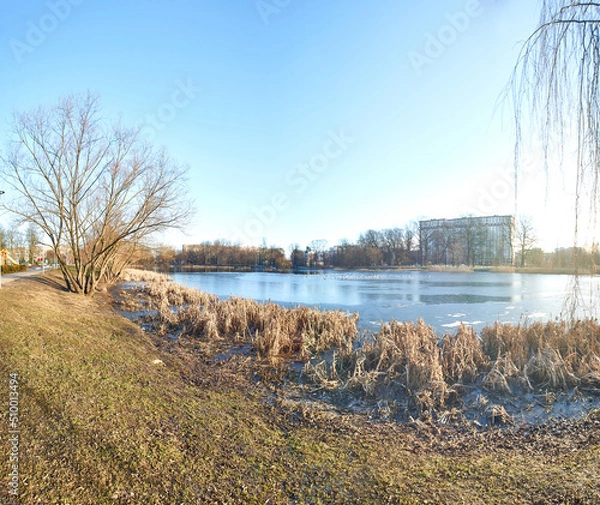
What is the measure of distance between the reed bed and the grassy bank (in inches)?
39.5

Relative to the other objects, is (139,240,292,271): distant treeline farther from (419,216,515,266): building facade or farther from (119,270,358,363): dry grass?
(119,270,358,363): dry grass

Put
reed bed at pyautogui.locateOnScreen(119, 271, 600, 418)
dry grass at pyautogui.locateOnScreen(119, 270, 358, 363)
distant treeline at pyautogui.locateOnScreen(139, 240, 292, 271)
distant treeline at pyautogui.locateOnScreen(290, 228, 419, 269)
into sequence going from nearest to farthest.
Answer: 1. reed bed at pyautogui.locateOnScreen(119, 271, 600, 418)
2. dry grass at pyautogui.locateOnScreen(119, 270, 358, 363)
3. distant treeline at pyautogui.locateOnScreen(290, 228, 419, 269)
4. distant treeline at pyautogui.locateOnScreen(139, 240, 292, 271)

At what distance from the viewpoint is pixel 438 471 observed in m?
3.11

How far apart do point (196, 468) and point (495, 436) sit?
3.46 m

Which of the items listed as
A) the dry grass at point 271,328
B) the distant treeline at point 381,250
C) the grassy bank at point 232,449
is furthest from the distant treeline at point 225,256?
the grassy bank at point 232,449

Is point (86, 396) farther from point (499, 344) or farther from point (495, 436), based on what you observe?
point (499, 344)

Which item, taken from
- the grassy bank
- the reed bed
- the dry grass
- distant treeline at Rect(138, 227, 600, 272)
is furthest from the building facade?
the grassy bank

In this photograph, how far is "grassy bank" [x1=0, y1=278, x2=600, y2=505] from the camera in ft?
8.47

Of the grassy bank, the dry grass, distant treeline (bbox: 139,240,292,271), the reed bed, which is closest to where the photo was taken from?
the grassy bank

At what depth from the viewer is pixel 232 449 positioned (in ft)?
10.7

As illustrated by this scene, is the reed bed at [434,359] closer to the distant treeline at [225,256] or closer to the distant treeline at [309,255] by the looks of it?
the distant treeline at [309,255]

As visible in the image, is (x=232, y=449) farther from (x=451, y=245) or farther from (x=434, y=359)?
(x=451, y=245)

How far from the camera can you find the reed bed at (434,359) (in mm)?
5539

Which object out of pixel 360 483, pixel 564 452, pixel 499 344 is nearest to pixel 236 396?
pixel 360 483
